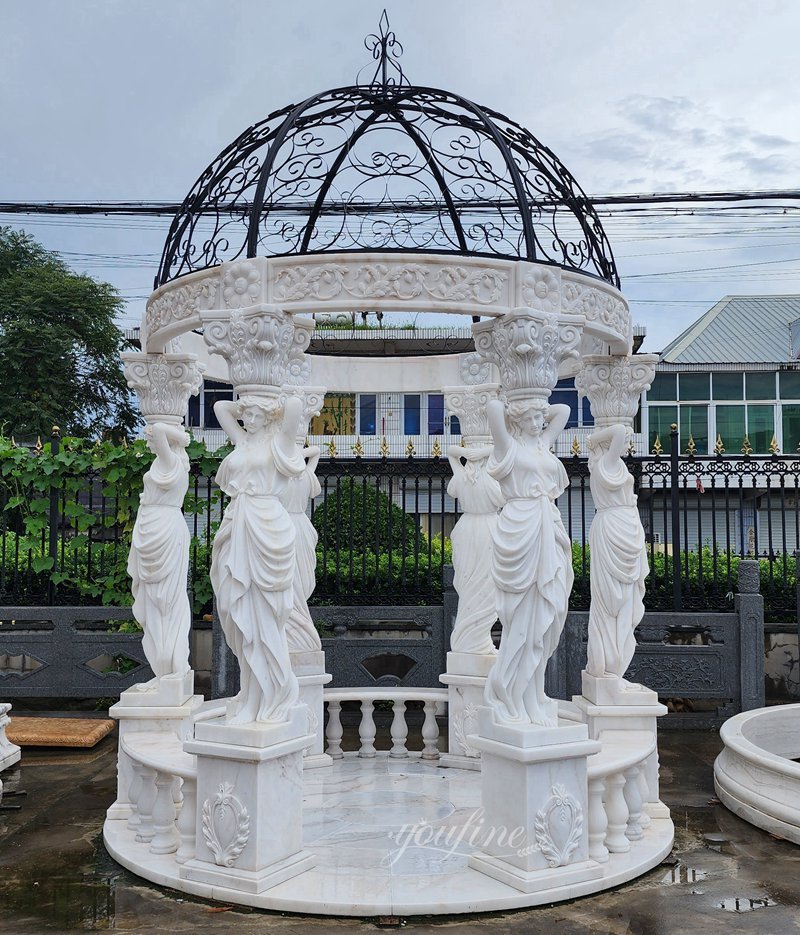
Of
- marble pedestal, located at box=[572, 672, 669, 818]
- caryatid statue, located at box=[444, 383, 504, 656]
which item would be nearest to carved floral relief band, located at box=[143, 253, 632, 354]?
caryatid statue, located at box=[444, 383, 504, 656]

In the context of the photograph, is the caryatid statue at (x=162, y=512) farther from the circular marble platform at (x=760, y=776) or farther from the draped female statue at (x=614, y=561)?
the circular marble platform at (x=760, y=776)

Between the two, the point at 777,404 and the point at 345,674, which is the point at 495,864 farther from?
the point at 777,404

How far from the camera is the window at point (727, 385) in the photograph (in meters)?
21.3

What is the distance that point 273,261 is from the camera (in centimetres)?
489

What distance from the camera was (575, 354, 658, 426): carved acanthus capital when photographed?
6160mm

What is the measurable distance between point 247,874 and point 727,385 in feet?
63.3

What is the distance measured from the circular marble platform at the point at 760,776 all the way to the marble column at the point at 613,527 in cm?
70

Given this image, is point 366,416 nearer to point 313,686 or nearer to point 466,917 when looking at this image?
point 313,686

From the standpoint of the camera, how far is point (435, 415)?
20.8 m

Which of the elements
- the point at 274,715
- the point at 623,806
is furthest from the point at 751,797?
the point at 274,715

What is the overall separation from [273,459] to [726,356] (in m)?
19.8

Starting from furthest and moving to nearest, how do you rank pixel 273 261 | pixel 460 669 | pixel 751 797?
pixel 460 669, pixel 751 797, pixel 273 261

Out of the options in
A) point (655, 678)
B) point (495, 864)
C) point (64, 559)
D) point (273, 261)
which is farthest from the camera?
point (64, 559)

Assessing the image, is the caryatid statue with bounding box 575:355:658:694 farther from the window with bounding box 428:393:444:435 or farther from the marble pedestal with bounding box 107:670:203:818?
the window with bounding box 428:393:444:435
